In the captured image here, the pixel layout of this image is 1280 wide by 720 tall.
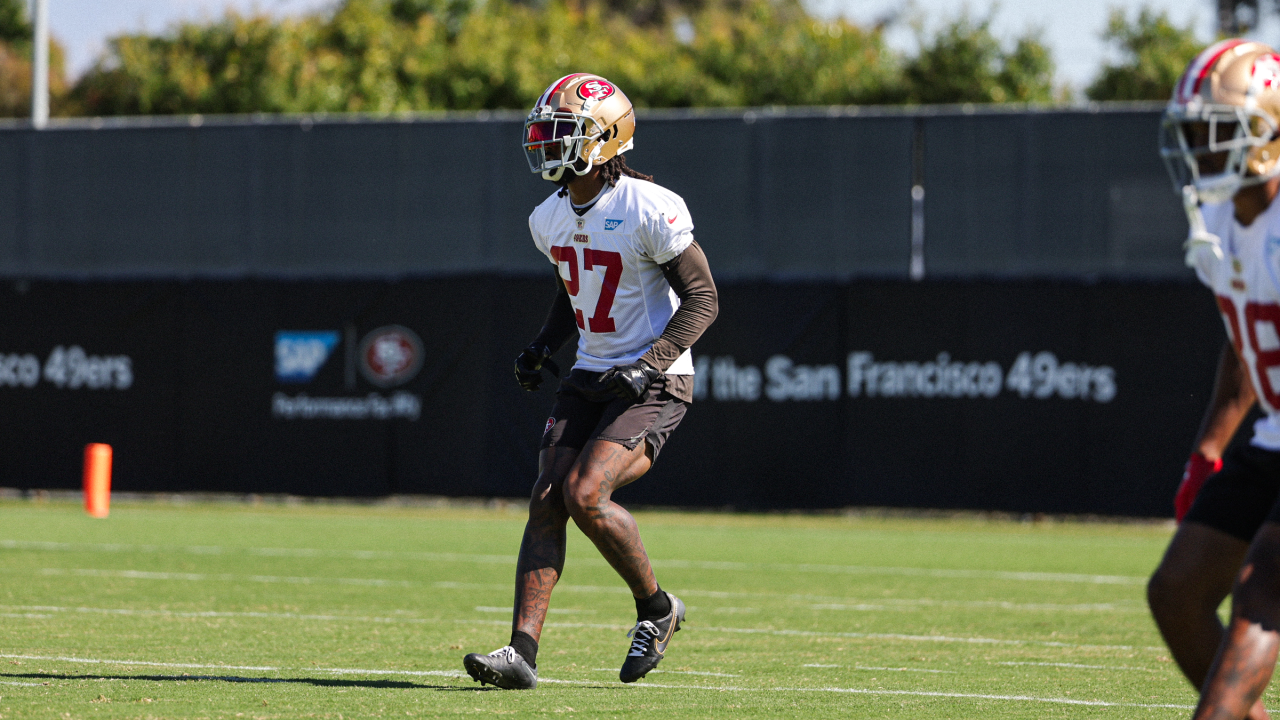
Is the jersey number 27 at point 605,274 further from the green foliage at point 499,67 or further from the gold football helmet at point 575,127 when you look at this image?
the green foliage at point 499,67

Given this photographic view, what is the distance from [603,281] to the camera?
21.9 ft

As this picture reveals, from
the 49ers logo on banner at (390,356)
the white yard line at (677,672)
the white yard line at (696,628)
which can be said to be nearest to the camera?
the white yard line at (677,672)

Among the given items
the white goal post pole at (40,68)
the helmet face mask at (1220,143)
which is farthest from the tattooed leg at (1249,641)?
the white goal post pole at (40,68)

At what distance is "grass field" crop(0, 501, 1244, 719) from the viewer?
241 inches

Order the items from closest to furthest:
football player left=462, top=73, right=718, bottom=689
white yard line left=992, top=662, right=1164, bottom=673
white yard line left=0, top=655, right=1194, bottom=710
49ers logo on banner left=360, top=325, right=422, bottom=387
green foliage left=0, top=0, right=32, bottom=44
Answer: white yard line left=0, top=655, right=1194, bottom=710 < football player left=462, top=73, right=718, bottom=689 < white yard line left=992, top=662, right=1164, bottom=673 < 49ers logo on banner left=360, top=325, right=422, bottom=387 < green foliage left=0, top=0, right=32, bottom=44

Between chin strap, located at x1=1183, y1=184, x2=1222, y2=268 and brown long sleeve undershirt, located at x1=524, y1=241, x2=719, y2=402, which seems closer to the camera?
chin strap, located at x1=1183, y1=184, x2=1222, y2=268

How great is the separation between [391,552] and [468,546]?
0.87 m

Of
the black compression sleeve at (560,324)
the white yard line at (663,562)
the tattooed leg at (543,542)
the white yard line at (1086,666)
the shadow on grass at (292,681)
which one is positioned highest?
the black compression sleeve at (560,324)

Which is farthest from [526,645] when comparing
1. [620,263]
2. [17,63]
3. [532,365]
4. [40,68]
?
[17,63]

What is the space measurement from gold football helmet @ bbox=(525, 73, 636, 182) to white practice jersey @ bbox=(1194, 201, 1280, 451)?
270 cm

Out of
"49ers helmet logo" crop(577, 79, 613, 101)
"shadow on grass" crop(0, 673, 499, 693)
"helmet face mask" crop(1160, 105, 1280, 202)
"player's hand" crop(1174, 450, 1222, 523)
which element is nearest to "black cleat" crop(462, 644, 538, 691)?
"shadow on grass" crop(0, 673, 499, 693)

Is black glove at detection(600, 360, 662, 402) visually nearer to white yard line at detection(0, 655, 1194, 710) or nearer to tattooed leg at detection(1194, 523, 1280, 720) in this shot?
white yard line at detection(0, 655, 1194, 710)

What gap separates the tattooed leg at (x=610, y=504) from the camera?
6.39 m

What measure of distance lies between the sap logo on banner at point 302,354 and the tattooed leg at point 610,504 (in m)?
12.0
